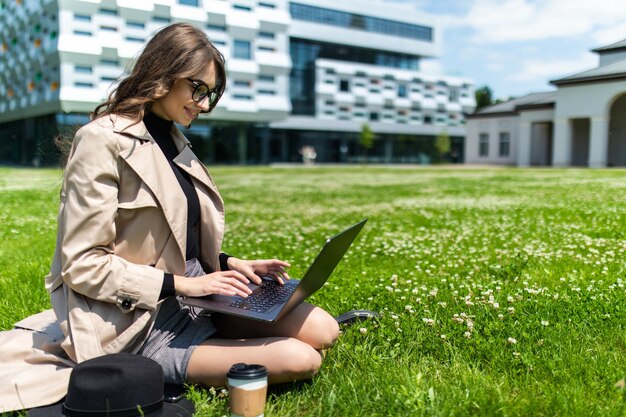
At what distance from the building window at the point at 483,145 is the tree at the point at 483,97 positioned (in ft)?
178

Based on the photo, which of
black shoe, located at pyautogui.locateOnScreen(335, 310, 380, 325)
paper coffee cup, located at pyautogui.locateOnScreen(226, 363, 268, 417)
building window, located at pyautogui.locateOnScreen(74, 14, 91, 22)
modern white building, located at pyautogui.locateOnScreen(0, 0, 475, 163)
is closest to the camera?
paper coffee cup, located at pyautogui.locateOnScreen(226, 363, 268, 417)

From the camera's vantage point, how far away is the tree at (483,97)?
12196 cm

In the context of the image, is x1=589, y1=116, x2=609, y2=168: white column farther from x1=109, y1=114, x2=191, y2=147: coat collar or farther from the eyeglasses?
x1=109, y1=114, x2=191, y2=147: coat collar

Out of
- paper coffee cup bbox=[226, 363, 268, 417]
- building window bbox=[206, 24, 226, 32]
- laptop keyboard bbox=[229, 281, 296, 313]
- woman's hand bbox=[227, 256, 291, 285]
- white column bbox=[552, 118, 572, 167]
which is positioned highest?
building window bbox=[206, 24, 226, 32]

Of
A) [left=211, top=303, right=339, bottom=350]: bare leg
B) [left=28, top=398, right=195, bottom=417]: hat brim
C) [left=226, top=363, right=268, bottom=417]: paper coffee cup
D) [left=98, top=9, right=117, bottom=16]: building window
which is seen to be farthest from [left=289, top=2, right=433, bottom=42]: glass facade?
[left=226, top=363, right=268, bottom=417]: paper coffee cup

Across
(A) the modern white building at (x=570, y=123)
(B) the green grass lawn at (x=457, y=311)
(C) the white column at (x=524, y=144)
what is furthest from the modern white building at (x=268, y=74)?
(B) the green grass lawn at (x=457, y=311)

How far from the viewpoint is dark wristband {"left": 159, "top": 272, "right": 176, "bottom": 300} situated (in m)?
2.94

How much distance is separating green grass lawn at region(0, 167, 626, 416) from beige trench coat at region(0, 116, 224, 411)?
2.19 ft

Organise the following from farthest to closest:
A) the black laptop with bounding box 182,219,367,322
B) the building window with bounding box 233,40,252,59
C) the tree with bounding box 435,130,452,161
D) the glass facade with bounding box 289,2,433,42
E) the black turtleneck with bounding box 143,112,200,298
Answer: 1. the tree with bounding box 435,130,452,161
2. the glass facade with bounding box 289,2,433,42
3. the building window with bounding box 233,40,252,59
4. the black turtleneck with bounding box 143,112,200,298
5. the black laptop with bounding box 182,219,367,322

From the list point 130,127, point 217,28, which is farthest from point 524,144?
point 130,127

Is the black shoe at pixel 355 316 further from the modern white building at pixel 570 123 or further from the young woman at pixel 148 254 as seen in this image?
the modern white building at pixel 570 123

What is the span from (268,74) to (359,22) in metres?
23.5

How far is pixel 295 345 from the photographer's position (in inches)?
121

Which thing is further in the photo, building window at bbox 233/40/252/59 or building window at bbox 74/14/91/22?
building window at bbox 233/40/252/59
